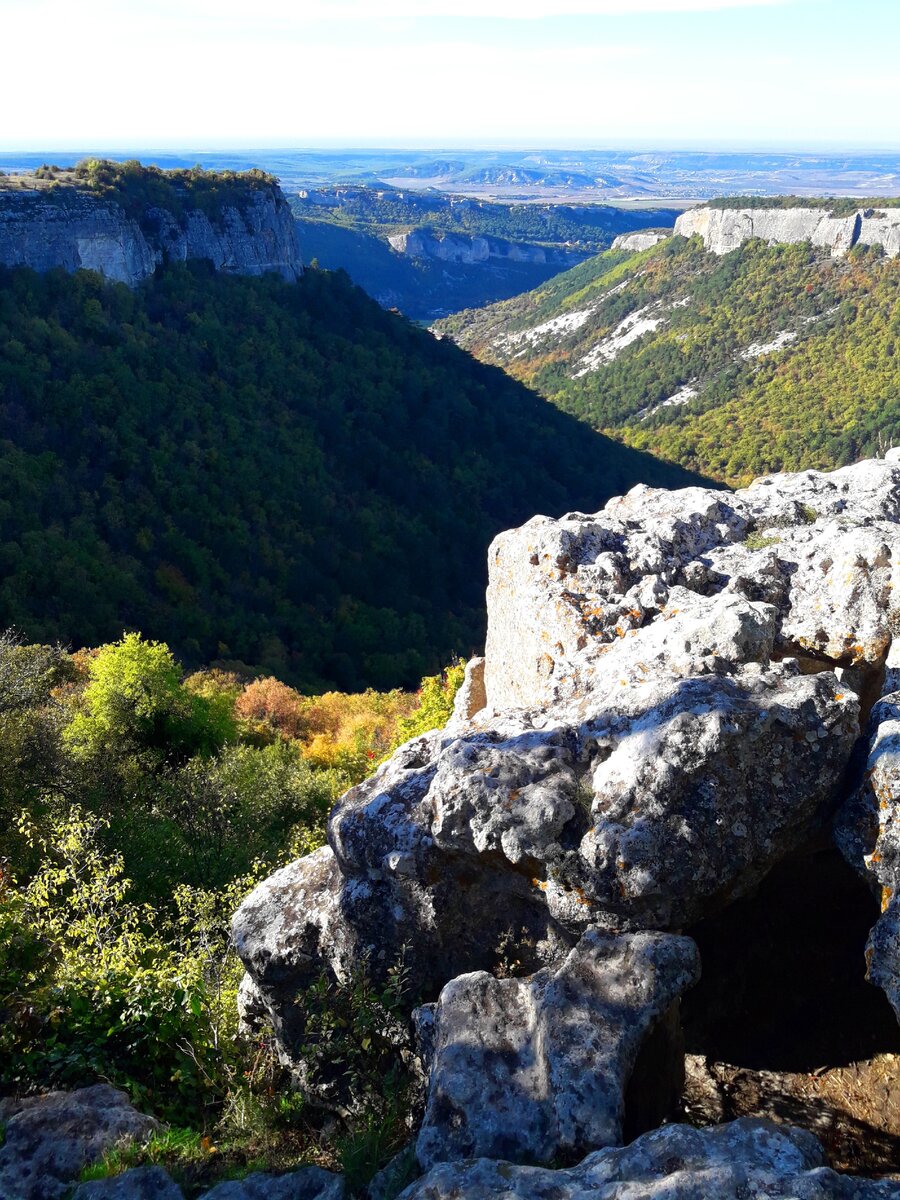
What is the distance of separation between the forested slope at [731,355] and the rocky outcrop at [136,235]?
50.4m

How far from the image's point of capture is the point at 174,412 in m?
40.8

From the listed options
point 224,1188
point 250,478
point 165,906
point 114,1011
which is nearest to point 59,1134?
point 224,1188

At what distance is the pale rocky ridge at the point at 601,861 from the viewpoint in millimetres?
5246

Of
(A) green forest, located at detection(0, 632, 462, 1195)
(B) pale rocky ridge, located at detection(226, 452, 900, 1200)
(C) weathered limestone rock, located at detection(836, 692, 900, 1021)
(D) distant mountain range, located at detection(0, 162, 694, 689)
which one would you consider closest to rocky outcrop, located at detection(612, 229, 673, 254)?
(D) distant mountain range, located at detection(0, 162, 694, 689)

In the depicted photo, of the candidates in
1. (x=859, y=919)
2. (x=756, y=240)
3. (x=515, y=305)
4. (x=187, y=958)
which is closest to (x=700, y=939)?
(x=859, y=919)

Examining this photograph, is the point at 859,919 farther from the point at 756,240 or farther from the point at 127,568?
the point at 756,240

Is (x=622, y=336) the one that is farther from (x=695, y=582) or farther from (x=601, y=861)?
(x=601, y=861)

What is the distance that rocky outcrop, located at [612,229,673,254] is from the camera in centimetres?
16775

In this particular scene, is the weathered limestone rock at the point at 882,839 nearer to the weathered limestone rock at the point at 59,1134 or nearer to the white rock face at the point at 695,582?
the white rock face at the point at 695,582

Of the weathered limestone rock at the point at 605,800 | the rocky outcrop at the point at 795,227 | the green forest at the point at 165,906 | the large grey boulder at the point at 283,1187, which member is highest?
the rocky outcrop at the point at 795,227

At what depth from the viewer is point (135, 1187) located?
5.23 meters

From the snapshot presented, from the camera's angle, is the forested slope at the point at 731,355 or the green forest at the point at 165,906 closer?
the green forest at the point at 165,906

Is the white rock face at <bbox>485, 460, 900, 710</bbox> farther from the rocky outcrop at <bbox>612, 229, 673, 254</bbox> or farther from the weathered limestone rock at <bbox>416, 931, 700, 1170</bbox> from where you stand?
the rocky outcrop at <bbox>612, 229, 673, 254</bbox>

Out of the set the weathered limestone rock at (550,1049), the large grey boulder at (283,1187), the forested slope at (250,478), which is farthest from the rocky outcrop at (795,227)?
the large grey boulder at (283,1187)
